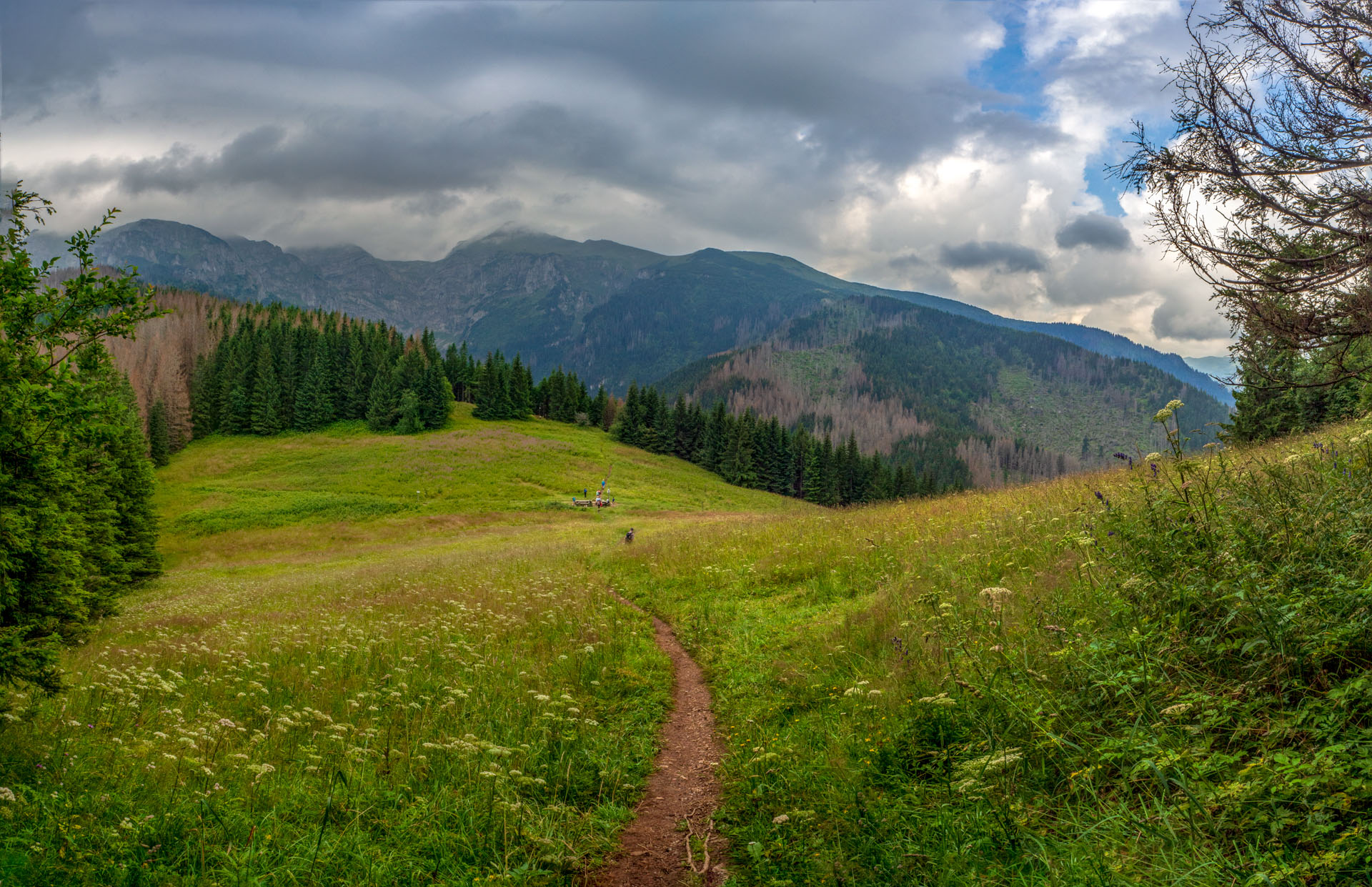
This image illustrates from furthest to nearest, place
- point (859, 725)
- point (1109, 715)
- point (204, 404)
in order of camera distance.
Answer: point (204, 404)
point (859, 725)
point (1109, 715)

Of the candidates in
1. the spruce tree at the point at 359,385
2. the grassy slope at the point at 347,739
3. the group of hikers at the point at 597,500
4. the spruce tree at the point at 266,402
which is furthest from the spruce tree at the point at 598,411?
the grassy slope at the point at 347,739

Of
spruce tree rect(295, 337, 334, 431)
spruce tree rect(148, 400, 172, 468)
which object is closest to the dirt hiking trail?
spruce tree rect(148, 400, 172, 468)

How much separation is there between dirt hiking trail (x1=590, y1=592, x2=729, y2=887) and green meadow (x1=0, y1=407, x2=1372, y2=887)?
0.19 m

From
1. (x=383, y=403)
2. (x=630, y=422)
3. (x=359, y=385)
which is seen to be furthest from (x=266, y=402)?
(x=630, y=422)

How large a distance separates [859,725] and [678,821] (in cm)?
206

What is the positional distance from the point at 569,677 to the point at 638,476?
64.1 meters

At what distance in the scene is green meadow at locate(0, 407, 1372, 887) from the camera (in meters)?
3.80

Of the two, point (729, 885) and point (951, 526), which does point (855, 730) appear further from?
point (951, 526)

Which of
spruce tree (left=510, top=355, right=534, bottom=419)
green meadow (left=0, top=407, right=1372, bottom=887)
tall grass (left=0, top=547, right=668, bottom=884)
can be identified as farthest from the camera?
spruce tree (left=510, top=355, right=534, bottom=419)

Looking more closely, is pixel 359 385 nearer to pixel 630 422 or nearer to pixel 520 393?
pixel 520 393

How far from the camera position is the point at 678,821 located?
5727 mm

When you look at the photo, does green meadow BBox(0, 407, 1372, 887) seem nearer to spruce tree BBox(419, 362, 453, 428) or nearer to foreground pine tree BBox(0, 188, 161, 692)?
foreground pine tree BBox(0, 188, 161, 692)

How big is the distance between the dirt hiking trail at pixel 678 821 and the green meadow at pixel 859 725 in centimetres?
19

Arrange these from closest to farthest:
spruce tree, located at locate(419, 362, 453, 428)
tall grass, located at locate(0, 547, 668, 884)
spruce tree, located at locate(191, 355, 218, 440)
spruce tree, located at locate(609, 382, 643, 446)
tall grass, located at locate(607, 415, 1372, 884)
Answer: tall grass, located at locate(607, 415, 1372, 884), tall grass, located at locate(0, 547, 668, 884), spruce tree, located at locate(191, 355, 218, 440), spruce tree, located at locate(419, 362, 453, 428), spruce tree, located at locate(609, 382, 643, 446)
